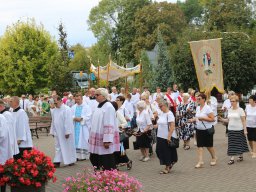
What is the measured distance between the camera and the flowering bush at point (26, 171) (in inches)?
342

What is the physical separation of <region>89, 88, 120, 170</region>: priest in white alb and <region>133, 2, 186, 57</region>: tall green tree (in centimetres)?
4944

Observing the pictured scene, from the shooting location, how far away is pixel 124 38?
64.7 m

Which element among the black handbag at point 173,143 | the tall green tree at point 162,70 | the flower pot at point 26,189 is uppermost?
the tall green tree at point 162,70

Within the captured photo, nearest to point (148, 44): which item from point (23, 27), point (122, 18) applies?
point (122, 18)

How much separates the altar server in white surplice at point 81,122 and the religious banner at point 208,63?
7266 millimetres

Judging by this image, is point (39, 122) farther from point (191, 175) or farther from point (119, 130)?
point (191, 175)

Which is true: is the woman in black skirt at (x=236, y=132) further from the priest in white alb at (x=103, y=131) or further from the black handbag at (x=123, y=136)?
the priest in white alb at (x=103, y=131)

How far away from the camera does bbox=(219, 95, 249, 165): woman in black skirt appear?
13461mm

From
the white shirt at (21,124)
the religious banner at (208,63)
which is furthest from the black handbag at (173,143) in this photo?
the religious banner at (208,63)

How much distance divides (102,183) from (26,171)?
2.13 m

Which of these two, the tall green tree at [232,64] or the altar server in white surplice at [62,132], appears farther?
the tall green tree at [232,64]

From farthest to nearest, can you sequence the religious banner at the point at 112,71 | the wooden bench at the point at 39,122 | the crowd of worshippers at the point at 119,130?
the religious banner at the point at 112,71 → the wooden bench at the point at 39,122 → the crowd of worshippers at the point at 119,130

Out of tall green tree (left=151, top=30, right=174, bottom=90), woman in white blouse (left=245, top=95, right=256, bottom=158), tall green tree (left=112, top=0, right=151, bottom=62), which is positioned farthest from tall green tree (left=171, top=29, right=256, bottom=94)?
tall green tree (left=112, top=0, right=151, bottom=62)

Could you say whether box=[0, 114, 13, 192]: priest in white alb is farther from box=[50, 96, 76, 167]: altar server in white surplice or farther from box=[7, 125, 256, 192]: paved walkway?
box=[50, 96, 76, 167]: altar server in white surplice
